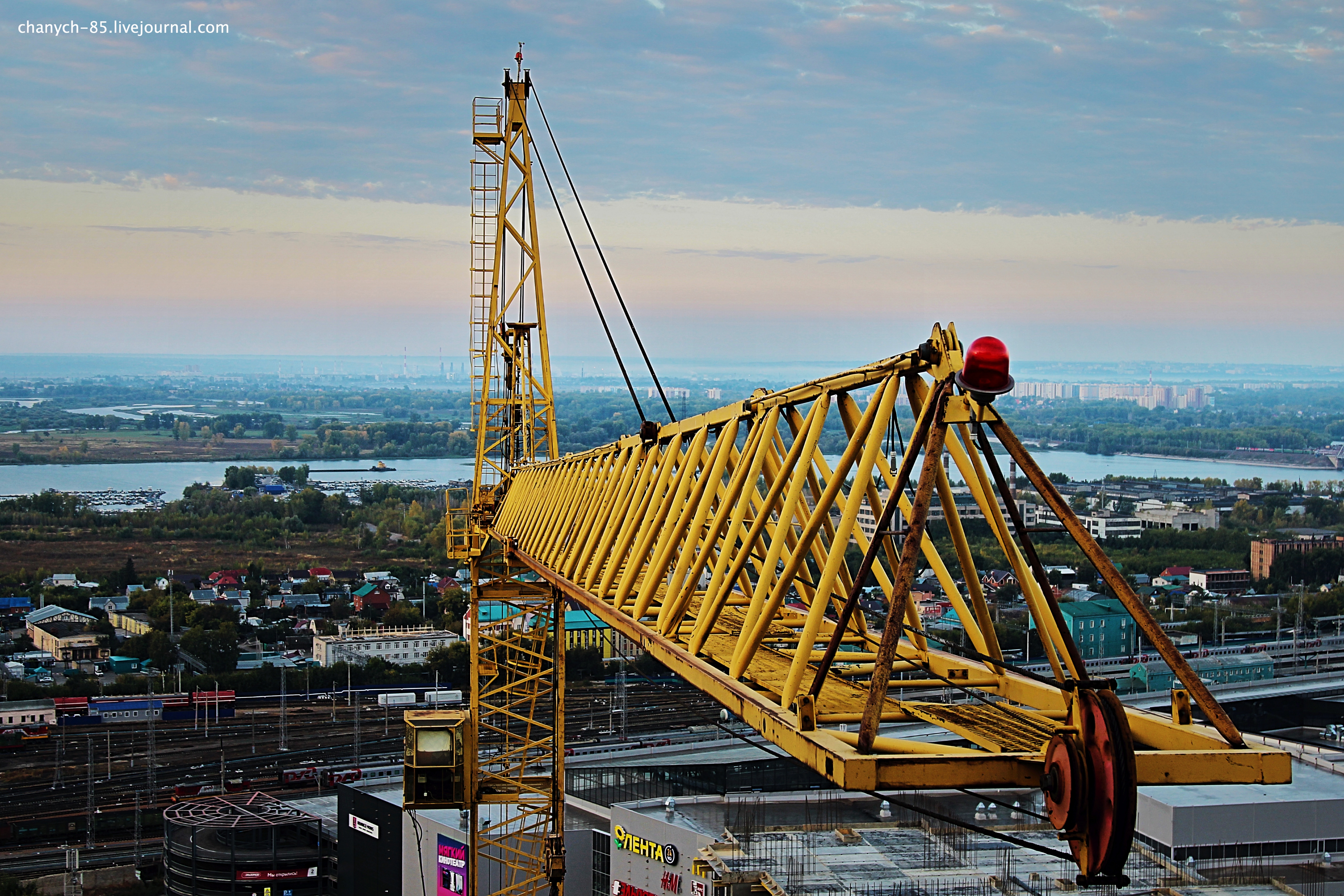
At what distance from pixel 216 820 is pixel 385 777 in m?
9.29

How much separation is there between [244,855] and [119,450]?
6678 inches

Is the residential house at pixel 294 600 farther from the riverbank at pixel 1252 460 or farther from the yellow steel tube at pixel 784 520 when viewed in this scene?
the riverbank at pixel 1252 460

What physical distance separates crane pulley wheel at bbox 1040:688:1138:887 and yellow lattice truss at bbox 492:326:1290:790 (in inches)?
8.4

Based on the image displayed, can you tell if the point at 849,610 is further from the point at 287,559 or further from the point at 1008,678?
→ the point at 287,559

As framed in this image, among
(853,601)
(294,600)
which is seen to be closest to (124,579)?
(294,600)

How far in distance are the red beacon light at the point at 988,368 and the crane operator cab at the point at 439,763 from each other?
13.3 metres

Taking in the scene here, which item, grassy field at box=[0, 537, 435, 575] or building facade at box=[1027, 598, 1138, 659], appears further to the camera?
grassy field at box=[0, 537, 435, 575]

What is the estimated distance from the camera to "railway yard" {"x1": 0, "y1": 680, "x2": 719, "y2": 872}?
3372 centimetres

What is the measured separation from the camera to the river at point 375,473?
147 m

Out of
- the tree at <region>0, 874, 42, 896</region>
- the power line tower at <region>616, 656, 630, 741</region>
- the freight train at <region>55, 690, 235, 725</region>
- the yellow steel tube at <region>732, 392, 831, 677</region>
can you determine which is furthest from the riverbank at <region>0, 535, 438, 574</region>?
the yellow steel tube at <region>732, 392, 831, 677</region>

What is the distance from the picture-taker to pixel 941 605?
63.0 meters

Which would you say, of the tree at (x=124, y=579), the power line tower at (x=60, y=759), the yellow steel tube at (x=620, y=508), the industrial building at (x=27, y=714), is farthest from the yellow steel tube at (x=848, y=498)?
the tree at (x=124, y=579)

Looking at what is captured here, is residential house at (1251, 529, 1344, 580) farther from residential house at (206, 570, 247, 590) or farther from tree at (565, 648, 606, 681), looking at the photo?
residential house at (206, 570, 247, 590)

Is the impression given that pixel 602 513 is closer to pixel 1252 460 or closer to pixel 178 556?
pixel 178 556
